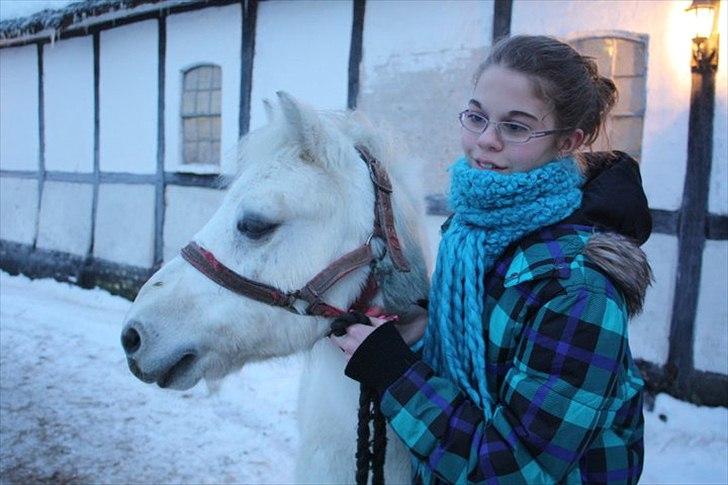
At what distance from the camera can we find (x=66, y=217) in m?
8.65

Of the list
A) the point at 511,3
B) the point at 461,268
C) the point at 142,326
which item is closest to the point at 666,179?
the point at 511,3

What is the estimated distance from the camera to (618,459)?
110cm

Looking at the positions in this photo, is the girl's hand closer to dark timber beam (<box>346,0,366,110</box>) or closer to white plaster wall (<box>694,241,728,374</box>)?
white plaster wall (<box>694,241,728,374</box>)

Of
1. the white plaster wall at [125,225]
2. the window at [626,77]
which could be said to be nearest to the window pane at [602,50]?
the window at [626,77]

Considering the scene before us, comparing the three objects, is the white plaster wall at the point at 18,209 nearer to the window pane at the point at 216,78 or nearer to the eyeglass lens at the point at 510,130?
the window pane at the point at 216,78

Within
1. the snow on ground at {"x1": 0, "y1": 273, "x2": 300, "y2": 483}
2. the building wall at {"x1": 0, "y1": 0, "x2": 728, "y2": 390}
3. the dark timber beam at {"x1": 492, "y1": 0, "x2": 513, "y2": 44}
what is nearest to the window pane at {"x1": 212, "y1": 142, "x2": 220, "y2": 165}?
the building wall at {"x1": 0, "y1": 0, "x2": 728, "y2": 390}

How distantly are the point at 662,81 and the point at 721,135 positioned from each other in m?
0.58

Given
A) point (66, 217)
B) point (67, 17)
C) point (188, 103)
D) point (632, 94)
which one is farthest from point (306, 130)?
point (66, 217)

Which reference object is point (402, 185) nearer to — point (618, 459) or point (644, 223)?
point (644, 223)

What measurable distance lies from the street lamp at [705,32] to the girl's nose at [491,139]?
347 centimetres

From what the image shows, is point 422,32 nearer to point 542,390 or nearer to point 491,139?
point 491,139

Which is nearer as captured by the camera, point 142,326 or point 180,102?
point 142,326

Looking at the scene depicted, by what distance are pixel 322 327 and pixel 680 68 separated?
3855mm

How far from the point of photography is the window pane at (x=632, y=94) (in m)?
4.20
